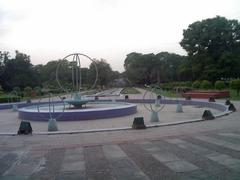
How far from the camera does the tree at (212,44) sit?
162 feet

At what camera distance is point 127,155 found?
7.56 meters

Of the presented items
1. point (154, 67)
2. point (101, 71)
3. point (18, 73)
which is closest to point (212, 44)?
point (18, 73)

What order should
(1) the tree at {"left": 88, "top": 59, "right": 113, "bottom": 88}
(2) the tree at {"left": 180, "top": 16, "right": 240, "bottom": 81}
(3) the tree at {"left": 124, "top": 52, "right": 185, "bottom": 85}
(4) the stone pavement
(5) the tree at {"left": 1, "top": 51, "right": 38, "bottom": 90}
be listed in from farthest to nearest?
1. (3) the tree at {"left": 124, "top": 52, "right": 185, "bottom": 85}
2. (1) the tree at {"left": 88, "top": 59, "right": 113, "bottom": 88}
3. (5) the tree at {"left": 1, "top": 51, "right": 38, "bottom": 90}
4. (2) the tree at {"left": 180, "top": 16, "right": 240, "bottom": 81}
5. (4) the stone pavement

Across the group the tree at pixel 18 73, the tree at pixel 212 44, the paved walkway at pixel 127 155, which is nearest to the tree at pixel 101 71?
the tree at pixel 18 73

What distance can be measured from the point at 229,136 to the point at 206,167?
11.9 ft

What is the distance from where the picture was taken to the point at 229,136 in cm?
952

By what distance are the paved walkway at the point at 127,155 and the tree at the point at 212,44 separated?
40.0 metres

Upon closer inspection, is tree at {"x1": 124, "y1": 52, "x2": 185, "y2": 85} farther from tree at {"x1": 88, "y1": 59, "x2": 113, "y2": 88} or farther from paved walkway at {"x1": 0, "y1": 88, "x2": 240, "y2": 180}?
paved walkway at {"x1": 0, "y1": 88, "x2": 240, "y2": 180}

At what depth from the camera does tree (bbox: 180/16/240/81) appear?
4941 centimetres

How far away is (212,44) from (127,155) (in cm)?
4713

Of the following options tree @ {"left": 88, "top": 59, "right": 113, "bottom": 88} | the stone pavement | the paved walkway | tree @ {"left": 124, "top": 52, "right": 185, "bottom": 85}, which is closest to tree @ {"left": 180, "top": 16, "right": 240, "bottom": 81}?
tree @ {"left": 88, "top": 59, "right": 113, "bottom": 88}

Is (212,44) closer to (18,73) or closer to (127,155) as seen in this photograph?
(18,73)

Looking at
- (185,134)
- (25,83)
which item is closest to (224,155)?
(185,134)

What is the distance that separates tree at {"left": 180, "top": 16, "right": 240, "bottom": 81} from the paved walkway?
40.0 meters
